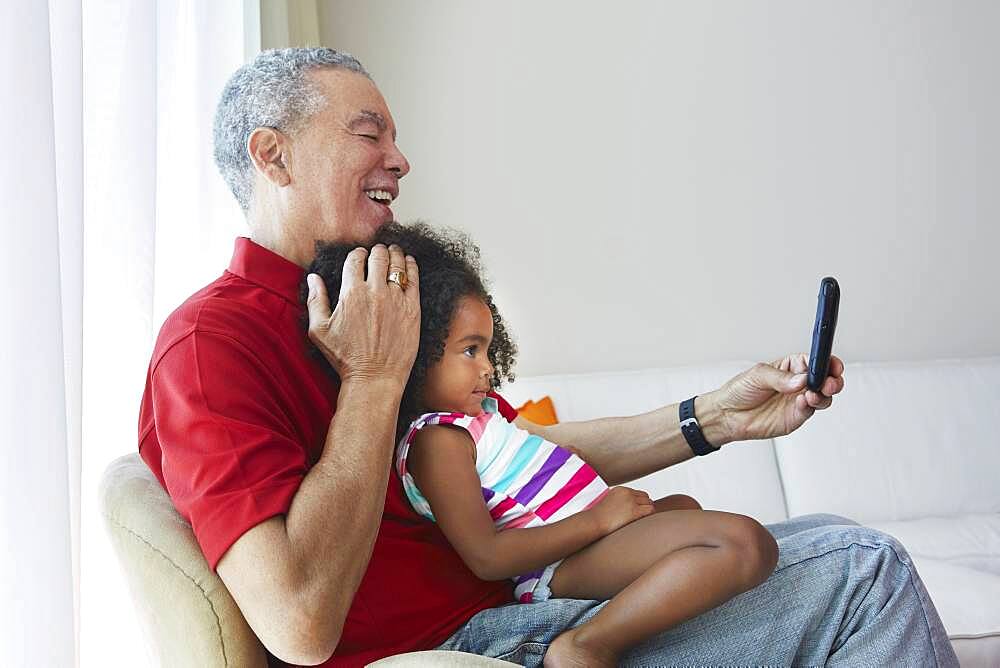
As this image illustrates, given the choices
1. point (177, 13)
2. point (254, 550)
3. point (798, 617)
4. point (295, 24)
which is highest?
point (295, 24)

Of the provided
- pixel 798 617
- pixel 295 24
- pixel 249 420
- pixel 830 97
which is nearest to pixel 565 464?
pixel 798 617

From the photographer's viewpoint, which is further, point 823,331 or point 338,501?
point 823,331

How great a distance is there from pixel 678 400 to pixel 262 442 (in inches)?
79.4

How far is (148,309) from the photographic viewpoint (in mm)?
1458

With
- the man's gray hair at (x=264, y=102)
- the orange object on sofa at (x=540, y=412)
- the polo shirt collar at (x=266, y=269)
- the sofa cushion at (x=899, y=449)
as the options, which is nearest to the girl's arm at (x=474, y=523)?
the polo shirt collar at (x=266, y=269)

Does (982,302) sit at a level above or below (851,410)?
above

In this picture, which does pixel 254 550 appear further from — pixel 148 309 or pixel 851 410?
pixel 851 410

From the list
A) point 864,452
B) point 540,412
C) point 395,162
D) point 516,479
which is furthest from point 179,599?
point 864,452

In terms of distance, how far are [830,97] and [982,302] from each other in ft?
2.95

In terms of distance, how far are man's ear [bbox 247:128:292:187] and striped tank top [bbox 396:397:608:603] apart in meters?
0.40

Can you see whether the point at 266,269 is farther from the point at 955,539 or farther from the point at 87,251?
the point at 955,539

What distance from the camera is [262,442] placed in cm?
97

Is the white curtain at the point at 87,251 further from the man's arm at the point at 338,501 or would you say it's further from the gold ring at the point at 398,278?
the gold ring at the point at 398,278

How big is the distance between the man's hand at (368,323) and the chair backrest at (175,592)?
10.1 inches
